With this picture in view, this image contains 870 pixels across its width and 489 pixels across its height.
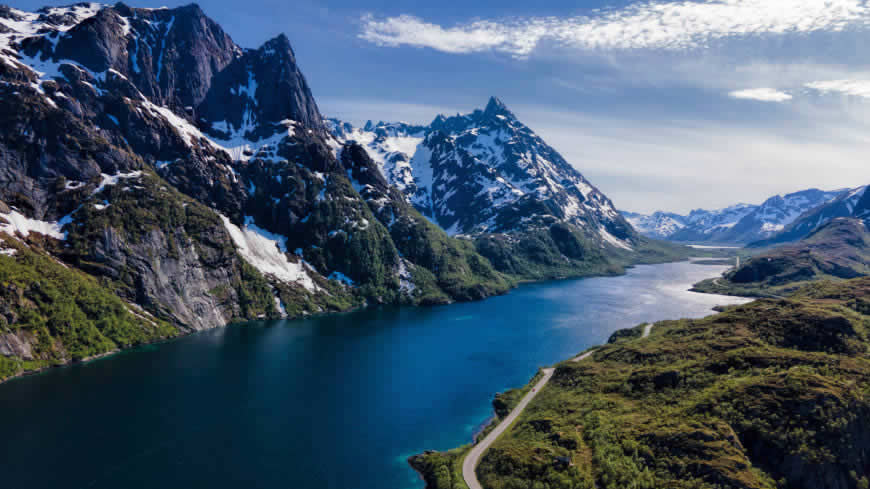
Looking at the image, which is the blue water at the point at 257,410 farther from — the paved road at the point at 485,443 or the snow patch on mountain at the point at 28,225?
the snow patch on mountain at the point at 28,225

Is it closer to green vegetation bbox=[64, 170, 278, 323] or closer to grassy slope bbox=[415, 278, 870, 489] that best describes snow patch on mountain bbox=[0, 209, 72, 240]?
green vegetation bbox=[64, 170, 278, 323]

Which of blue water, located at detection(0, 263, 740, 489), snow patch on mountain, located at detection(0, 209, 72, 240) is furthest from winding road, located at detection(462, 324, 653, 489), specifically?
snow patch on mountain, located at detection(0, 209, 72, 240)

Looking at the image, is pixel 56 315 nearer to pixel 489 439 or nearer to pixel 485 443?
pixel 485 443

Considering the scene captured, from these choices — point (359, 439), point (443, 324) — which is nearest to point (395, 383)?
point (359, 439)

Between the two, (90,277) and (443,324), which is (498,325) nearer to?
(443,324)

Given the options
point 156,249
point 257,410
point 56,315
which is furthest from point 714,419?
point 156,249
